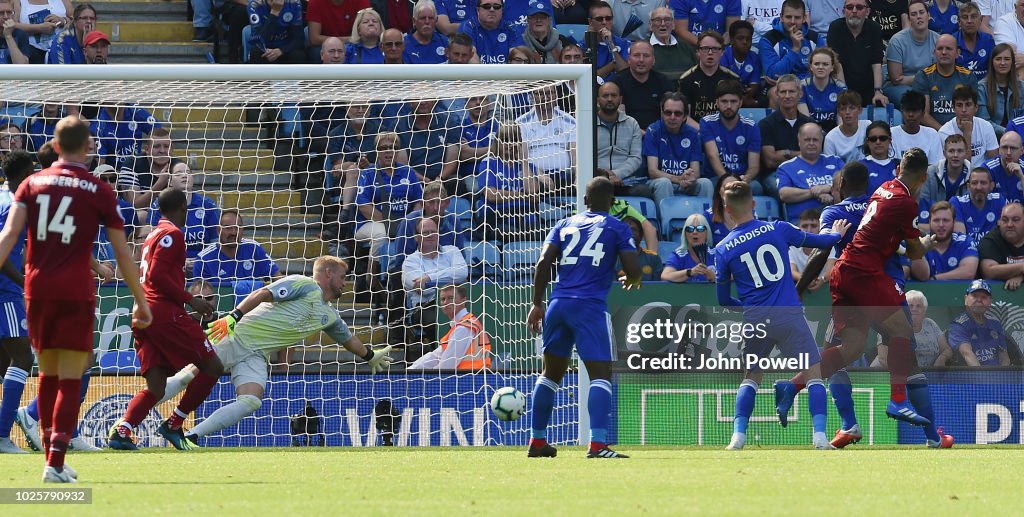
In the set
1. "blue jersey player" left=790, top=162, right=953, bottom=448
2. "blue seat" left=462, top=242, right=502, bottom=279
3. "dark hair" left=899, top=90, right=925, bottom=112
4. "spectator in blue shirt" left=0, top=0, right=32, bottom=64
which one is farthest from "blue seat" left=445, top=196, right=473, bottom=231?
"dark hair" left=899, top=90, right=925, bottom=112

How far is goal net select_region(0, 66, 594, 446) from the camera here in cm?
1256

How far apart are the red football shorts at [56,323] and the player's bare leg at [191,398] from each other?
3655mm

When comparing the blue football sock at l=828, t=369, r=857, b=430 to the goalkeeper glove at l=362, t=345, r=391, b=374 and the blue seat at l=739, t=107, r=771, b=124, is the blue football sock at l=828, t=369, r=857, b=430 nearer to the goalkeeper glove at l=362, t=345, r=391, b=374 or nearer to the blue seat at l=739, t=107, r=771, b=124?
the goalkeeper glove at l=362, t=345, r=391, b=374

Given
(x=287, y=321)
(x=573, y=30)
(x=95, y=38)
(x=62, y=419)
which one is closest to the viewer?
(x=62, y=419)

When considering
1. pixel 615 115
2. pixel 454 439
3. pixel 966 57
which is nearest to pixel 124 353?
pixel 454 439

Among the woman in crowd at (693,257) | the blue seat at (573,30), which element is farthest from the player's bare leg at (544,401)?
the blue seat at (573,30)

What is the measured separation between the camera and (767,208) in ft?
51.1

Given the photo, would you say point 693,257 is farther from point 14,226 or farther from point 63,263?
point 14,226

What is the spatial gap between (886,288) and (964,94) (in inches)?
251

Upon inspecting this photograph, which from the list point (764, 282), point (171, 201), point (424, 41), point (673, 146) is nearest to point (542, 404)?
point (764, 282)

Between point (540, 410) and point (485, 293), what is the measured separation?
10.8 feet

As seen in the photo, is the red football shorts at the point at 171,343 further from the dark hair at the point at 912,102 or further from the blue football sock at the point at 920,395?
the dark hair at the point at 912,102

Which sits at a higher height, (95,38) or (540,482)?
(95,38)

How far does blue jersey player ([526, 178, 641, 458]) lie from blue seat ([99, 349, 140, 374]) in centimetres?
446
